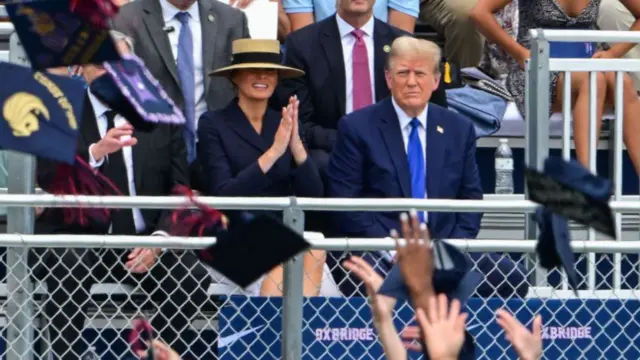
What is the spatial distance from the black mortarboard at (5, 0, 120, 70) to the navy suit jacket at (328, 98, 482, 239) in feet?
10.1

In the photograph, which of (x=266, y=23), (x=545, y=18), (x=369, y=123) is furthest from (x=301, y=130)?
(x=545, y=18)

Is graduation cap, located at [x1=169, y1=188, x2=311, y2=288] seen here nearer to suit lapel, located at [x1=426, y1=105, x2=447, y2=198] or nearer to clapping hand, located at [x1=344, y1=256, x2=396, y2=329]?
clapping hand, located at [x1=344, y1=256, x2=396, y2=329]

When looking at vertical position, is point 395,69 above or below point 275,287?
above

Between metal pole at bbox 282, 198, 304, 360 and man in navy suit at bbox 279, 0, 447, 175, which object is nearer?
metal pole at bbox 282, 198, 304, 360

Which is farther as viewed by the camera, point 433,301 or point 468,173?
point 468,173

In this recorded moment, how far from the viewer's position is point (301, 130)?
7188 mm

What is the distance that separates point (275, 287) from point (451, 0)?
2974 mm

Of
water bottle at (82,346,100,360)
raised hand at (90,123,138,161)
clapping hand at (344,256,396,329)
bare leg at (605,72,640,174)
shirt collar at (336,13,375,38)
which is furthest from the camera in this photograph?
shirt collar at (336,13,375,38)

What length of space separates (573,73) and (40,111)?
3.94 meters

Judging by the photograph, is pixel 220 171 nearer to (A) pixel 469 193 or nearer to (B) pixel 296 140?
(B) pixel 296 140

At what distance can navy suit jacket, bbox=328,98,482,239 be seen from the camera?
22.0 ft

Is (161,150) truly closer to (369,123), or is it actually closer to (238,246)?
(369,123)

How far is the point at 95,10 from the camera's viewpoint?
364 centimetres

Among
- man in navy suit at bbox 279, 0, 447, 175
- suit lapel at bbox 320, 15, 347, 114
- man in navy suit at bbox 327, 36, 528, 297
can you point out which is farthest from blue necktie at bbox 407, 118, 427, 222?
suit lapel at bbox 320, 15, 347, 114
